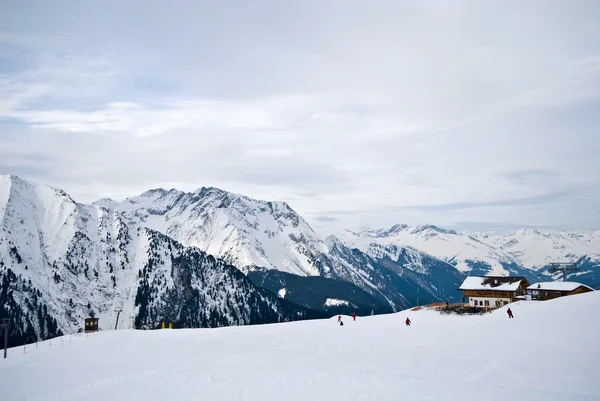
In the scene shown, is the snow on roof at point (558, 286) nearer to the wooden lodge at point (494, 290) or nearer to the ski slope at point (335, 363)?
the wooden lodge at point (494, 290)

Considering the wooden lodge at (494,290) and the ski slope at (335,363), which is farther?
the wooden lodge at (494,290)

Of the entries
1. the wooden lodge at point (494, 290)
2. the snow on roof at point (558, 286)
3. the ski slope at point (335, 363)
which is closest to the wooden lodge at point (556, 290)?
the snow on roof at point (558, 286)

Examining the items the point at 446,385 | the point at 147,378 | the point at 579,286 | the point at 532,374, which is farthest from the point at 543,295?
the point at 147,378

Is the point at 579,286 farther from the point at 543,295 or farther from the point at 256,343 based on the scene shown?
the point at 256,343

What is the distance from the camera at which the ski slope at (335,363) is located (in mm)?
27734

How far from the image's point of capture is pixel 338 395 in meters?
26.7

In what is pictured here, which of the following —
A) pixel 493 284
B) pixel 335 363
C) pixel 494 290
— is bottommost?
pixel 494 290

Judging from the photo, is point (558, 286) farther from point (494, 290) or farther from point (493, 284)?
point (493, 284)

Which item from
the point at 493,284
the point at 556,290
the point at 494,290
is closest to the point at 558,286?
the point at 556,290

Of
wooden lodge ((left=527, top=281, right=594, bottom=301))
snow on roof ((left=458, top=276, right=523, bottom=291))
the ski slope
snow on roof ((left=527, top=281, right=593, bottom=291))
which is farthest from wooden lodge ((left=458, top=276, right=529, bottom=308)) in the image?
the ski slope

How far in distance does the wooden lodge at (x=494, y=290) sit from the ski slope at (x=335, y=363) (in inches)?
1552

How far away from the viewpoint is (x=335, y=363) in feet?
115

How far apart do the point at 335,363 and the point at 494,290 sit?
228ft

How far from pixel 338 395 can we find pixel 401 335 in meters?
21.9
